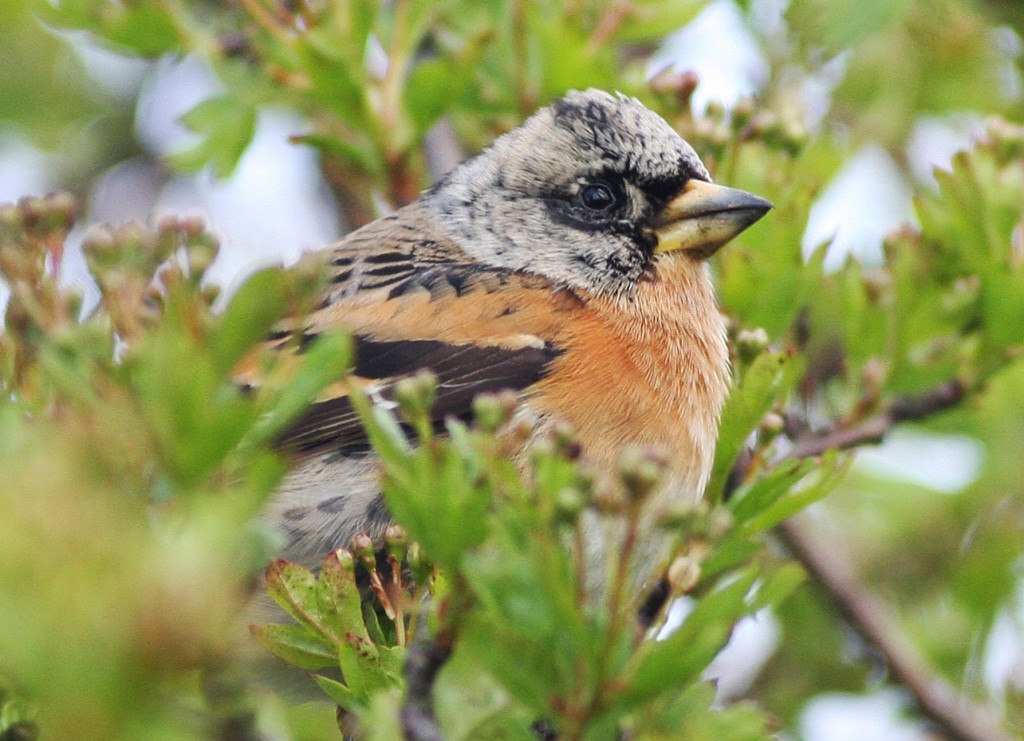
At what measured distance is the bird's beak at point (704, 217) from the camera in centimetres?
383

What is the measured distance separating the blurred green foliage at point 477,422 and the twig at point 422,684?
5 centimetres

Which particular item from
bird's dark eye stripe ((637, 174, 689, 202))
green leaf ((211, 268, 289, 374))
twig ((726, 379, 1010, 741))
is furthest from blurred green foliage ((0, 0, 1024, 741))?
bird's dark eye stripe ((637, 174, 689, 202))

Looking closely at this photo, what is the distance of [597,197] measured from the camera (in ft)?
14.5

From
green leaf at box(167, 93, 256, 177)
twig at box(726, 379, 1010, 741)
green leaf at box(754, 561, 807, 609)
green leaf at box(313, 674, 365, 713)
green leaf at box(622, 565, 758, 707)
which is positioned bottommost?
twig at box(726, 379, 1010, 741)

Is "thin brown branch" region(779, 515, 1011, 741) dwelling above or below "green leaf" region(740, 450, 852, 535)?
below

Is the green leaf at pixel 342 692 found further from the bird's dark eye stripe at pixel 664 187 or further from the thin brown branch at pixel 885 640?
the bird's dark eye stripe at pixel 664 187

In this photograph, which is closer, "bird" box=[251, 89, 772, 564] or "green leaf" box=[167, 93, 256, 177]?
"bird" box=[251, 89, 772, 564]

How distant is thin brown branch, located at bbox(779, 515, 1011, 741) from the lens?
13.9 feet

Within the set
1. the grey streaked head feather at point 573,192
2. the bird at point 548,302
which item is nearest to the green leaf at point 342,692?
the bird at point 548,302

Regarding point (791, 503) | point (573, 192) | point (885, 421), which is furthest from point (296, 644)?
point (573, 192)

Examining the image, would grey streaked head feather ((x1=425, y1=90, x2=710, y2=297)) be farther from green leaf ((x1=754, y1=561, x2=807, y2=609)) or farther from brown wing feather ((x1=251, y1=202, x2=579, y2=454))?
green leaf ((x1=754, y1=561, x2=807, y2=609))

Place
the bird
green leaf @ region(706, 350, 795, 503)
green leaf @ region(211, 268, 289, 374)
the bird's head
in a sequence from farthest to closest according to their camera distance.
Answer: the bird's head
the bird
green leaf @ region(706, 350, 795, 503)
green leaf @ region(211, 268, 289, 374)

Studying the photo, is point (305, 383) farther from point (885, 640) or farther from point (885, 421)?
point (885, 640)

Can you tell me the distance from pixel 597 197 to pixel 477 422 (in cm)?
151
